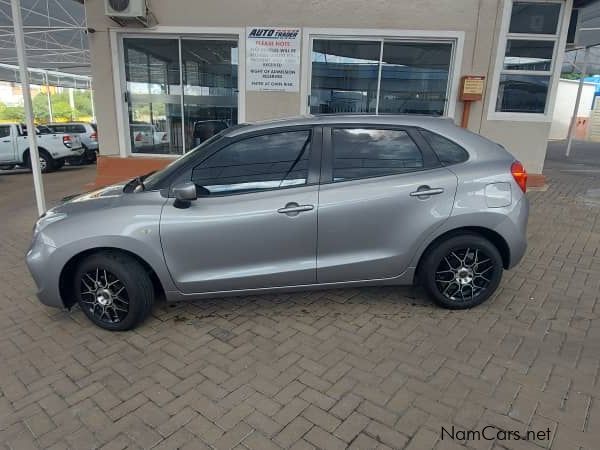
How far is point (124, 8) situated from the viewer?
671 cm

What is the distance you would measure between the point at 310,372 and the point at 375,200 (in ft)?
4.45

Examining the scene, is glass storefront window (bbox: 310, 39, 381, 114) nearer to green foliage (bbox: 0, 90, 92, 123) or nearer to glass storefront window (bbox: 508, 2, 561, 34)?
glass storefront window (bbox: 508, 2, 561, 34)

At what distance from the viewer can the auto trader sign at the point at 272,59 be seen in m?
7.30

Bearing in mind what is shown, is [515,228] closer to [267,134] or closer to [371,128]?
[371,128]

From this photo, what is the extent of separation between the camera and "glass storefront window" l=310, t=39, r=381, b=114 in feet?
24.6

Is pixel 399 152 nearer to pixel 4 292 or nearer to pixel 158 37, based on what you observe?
pixel 4 292

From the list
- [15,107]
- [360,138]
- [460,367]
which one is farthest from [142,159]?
[15,107]

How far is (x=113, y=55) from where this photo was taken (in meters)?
7.46

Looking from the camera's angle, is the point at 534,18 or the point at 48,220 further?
the point at 534,18

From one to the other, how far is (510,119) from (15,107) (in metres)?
35.4

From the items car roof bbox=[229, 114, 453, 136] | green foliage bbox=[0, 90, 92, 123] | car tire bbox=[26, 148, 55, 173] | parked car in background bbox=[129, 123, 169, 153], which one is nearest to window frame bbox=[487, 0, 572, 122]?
car roof bbox=[229, 114, 453, 136]

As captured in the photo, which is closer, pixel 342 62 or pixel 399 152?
pixel 399 152

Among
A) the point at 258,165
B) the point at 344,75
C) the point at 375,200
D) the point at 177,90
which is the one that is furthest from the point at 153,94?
the point at 375,200

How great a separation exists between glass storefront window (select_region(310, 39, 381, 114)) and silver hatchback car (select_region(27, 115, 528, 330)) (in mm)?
4671
